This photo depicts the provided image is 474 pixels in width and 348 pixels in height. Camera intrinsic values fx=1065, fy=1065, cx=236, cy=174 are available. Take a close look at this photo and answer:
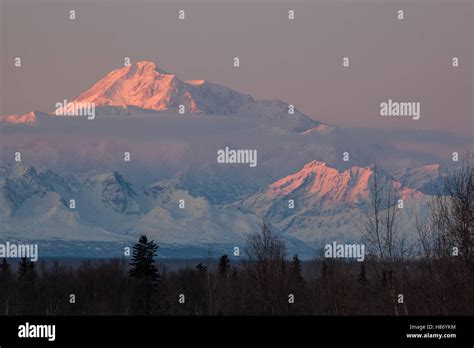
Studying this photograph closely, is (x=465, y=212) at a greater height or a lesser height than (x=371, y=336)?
greater

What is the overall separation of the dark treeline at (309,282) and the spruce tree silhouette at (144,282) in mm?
110

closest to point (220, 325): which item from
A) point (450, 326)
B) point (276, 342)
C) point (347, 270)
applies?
point (276, 342)

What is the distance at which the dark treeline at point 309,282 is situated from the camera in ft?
133

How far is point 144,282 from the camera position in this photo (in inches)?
3962

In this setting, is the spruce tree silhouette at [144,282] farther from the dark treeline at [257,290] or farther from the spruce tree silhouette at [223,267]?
the spruce tree silhouette at [223,267]

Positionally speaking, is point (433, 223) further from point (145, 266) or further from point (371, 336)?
point (145, 266)

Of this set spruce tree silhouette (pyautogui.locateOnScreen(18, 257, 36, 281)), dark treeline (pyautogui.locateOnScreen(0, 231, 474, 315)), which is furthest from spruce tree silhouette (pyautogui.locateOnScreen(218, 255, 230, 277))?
spruce tree silhouette (pyautogui.locateOnScreen(18, 257, 36, 281))

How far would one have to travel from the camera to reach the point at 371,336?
28.9 m

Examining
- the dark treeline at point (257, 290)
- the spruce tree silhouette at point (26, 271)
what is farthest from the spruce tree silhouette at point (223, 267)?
the spruce tree silhouette at point (26, 271)

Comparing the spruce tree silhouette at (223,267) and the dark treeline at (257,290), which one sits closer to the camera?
the dark treeline at (257,290)

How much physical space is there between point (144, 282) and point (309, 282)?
1570 cm

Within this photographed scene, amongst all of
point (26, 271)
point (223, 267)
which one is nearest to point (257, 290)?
point (223, 267)

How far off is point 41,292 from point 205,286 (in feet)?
69.0

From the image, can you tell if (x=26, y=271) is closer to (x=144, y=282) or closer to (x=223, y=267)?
(x=144, y=282)
